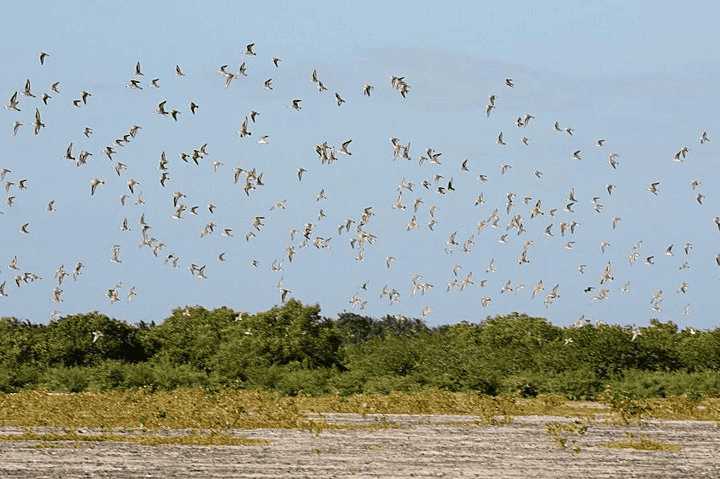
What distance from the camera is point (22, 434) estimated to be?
24.3m

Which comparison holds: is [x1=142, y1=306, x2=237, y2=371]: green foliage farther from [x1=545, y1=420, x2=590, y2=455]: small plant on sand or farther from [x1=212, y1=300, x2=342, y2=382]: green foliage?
[x1=545, y1=420, x2=590, y2=455]: small plant on sand

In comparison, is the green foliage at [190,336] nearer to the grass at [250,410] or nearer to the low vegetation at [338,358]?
the low vegetation at [338,358]

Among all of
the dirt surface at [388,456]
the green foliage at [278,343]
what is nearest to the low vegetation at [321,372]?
the green foliage at [278,343]

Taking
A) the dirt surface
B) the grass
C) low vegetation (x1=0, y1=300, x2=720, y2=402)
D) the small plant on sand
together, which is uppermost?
low vegetation (x1=0, y1=300, x2=720, y2=402)

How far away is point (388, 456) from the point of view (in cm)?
2067

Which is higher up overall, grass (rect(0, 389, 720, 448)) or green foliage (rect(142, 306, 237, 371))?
green foliage (rect(142, 306, 237, 371))

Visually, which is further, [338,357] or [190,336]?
[190,336]

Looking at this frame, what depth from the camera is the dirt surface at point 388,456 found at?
1881 cm

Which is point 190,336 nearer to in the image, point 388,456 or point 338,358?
point 338,358

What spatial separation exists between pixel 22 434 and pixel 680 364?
74.4 feet

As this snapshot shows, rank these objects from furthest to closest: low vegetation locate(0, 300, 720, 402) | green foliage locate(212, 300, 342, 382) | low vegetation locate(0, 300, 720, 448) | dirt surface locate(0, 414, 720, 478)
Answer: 1. green foliage locate(212, 300, 342, 382)
2. low vegetation locate(0, 300, 720, 402)
3. low vegetation locate(0, 300, 720, 448)
4. dirt surface locate(0, 414, 720, 478)

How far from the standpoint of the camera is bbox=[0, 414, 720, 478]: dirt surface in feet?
61.7

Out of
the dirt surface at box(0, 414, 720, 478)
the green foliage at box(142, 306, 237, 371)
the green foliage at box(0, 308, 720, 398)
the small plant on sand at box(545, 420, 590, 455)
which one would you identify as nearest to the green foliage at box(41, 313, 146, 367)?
the green foliage at box(0, 308, 720, 398)

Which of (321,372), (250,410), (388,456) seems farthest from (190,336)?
(388,456)
